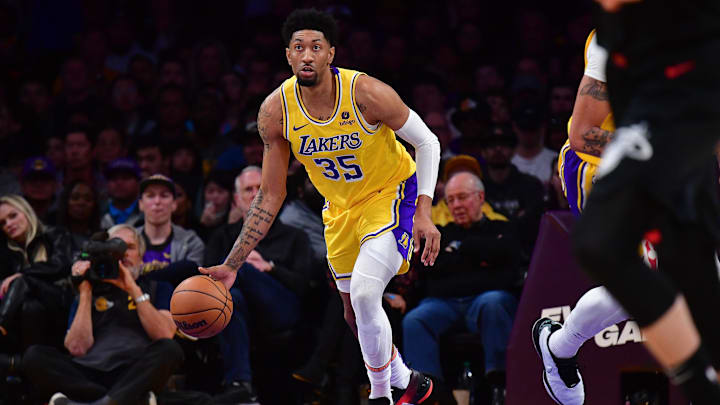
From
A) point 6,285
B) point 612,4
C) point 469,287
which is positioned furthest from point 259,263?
point 612,4

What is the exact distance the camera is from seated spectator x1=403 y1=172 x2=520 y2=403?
21.4ft

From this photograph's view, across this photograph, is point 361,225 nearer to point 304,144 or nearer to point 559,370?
point 304,144

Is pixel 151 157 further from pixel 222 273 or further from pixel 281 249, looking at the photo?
pixel 222 273

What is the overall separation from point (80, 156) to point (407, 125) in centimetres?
484

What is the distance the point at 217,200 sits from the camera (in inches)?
327

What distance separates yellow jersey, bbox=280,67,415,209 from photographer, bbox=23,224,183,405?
1.98 metres

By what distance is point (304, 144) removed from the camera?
5.31 m

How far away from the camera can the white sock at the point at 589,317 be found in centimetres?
481

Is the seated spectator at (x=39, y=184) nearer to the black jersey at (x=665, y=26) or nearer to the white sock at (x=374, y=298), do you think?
the white sock at (x=374, y=298)

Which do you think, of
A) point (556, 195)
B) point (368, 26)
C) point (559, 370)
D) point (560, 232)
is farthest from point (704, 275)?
point (368, 26)

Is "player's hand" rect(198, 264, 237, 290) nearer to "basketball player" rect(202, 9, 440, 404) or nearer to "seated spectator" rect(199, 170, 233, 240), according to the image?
"basketball player" rect(202, 9, 440, 404)

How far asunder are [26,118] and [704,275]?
840 centimetres

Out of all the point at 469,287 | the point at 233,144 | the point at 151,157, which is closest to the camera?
the point at 469,287

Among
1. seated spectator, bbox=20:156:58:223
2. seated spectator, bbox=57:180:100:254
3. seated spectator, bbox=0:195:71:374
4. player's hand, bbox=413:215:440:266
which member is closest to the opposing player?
player's hand, bbox=413:215:440:266
